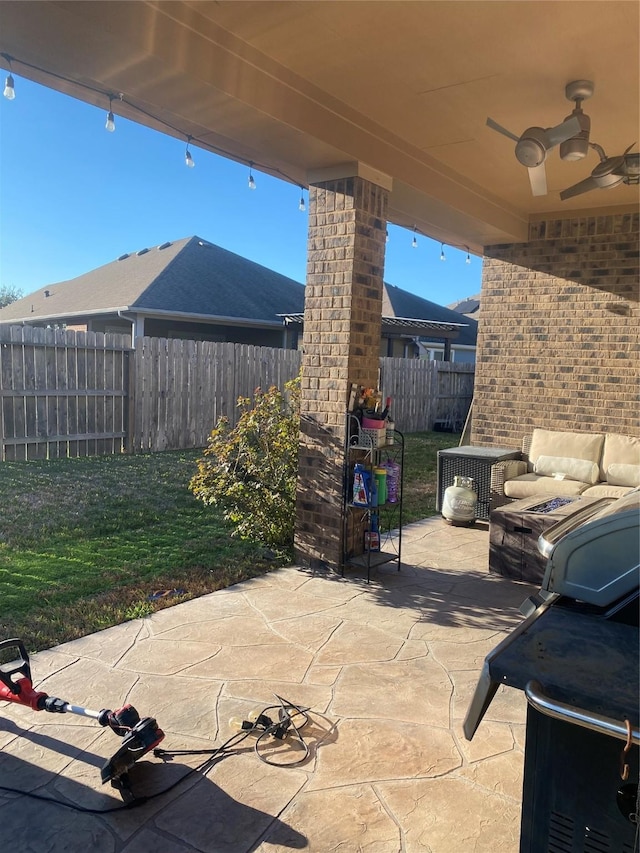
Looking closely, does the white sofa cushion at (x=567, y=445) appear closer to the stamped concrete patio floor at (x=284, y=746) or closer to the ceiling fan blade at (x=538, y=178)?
the stamped concrete patio floor at (x=284, y=746)

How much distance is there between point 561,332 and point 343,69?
13.3ft

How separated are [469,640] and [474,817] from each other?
144 centimetres

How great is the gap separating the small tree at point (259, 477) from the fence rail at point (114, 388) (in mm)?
4386

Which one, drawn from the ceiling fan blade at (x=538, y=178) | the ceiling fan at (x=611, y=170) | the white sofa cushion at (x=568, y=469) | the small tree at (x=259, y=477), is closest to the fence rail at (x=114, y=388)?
the small tree at (x=259, y=477)

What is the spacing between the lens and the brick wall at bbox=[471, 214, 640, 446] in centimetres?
621

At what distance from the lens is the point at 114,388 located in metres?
9.29

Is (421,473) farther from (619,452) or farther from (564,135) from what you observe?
(564,135)

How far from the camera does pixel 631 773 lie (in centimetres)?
116

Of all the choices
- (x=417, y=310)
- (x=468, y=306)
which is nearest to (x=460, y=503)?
(x=417, y=310)

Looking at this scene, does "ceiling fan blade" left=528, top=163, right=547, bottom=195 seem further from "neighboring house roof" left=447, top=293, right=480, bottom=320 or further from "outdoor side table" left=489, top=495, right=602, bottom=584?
"neighboring house roof" left=447, top=293, right=480, bottom=320

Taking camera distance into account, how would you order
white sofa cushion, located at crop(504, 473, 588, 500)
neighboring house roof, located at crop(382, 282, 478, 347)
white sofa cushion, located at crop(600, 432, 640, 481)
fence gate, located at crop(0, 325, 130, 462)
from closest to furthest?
white sofa cushion, located at crop(504, 473, 588, 500), white sofa cushion, located at crop(600, 432, 640, 481), fence gate, located at crop(0, 325, 130, 462), neighboring house roof, located at crop(382, 282, 478, 347)

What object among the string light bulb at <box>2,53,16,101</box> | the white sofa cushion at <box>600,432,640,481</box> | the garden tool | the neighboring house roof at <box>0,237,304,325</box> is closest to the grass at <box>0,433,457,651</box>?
the garden tool

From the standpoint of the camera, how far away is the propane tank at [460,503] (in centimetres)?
595

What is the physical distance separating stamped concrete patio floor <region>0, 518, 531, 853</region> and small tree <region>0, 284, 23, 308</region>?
35.3 meters
